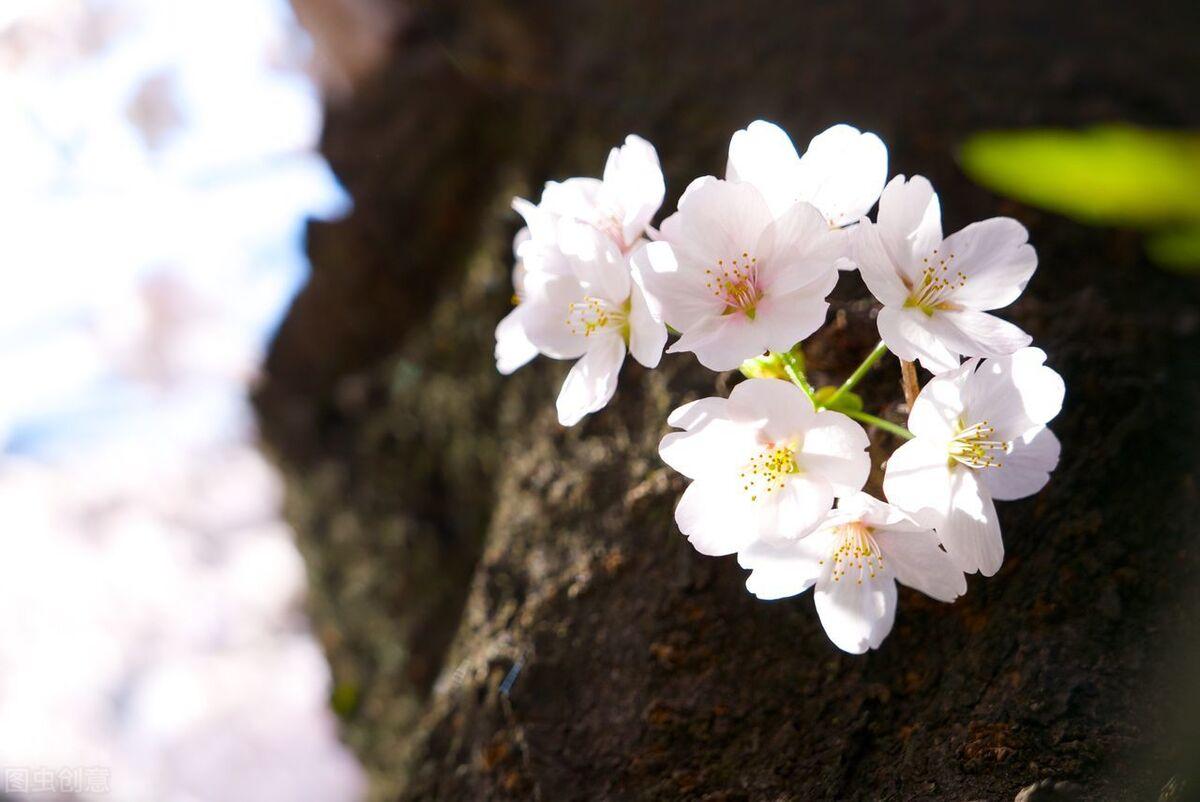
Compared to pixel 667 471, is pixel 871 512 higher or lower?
higher

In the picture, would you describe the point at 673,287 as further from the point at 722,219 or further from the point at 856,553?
the point at 856,553

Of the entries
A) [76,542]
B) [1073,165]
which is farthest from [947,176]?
[76,542]

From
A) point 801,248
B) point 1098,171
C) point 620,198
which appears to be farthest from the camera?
point 1098,171

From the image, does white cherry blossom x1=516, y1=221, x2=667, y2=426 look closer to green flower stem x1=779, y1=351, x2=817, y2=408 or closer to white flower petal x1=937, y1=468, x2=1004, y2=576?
green flower stem x1=779, y1=351, x2=817, y2=408

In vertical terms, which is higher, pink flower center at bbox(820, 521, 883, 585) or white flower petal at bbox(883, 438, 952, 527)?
white flower petal at bbox(883, 438, 952, 527)

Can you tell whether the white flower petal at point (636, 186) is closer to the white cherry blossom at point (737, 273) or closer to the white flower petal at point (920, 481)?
the white cherry blossom at point (737, 273)

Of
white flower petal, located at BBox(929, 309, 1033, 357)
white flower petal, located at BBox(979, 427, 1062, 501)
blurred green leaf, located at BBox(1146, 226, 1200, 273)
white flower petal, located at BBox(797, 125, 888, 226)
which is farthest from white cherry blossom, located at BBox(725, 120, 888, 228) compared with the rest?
blurred green leaf, located at BBox(1146, 226, 1200, 273)

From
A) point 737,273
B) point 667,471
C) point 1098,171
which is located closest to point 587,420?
point 667,471

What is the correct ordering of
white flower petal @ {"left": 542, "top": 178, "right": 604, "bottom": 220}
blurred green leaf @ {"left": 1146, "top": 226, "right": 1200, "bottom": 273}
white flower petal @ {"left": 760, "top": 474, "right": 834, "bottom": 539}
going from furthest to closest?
blurred green leaf @ {"left": 1146, "top": 226, "right": 1200, "bottom": 273} < white flower petal @ {"left": 542, "top": 178, "right": 604, "bottom": 220} < white flower petal @ {"left": 760, "top": 474, "right": 834, "bottom": 539}
